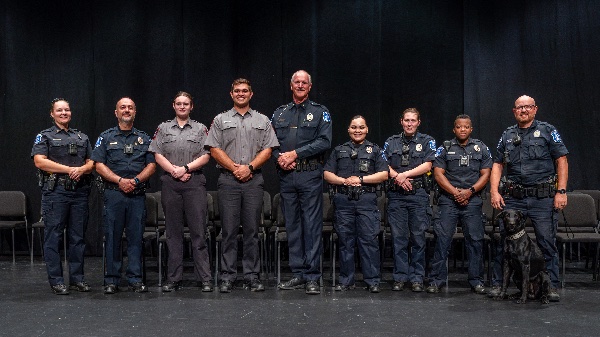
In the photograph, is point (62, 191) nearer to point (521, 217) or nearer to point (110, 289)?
point (110, 289)

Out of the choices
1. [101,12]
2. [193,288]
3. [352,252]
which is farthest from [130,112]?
[101,12]

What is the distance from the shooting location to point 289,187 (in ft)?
17.2

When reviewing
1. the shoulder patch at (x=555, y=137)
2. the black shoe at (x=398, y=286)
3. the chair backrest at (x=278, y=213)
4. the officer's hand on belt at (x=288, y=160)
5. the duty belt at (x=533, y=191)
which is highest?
the shoulder patch at (x=555, y=137)

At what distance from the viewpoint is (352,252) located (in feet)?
17.5

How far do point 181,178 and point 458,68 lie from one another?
389 cm

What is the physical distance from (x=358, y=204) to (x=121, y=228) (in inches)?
80.2

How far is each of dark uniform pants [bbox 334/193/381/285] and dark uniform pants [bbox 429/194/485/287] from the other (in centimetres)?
52

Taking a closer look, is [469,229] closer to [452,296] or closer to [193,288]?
[452,296]

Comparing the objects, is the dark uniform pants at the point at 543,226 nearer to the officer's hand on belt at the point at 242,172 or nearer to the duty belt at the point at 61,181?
the officer's hand on belt at the point at 242,172

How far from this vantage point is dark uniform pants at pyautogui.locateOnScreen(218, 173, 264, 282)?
5184 mm

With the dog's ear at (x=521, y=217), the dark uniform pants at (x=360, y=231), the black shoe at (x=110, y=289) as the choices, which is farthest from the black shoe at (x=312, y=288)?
the dog's ear at (x=521, y=217)

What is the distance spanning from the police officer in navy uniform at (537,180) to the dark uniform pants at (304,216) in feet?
4.80

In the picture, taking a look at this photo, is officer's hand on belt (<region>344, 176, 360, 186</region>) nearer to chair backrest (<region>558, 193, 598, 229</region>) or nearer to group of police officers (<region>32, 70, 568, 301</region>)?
group of police officers (<region>32, 70, 568, 301</region>)

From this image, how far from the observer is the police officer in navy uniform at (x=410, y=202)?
5355 millimetres
